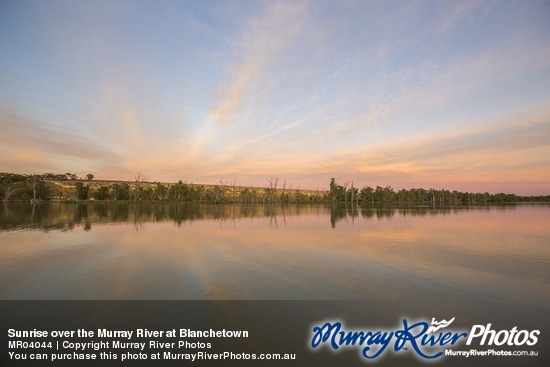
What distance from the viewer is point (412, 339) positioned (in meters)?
5.54

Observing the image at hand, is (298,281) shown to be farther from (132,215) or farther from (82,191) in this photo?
(82,191)

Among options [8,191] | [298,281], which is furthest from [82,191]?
[298,281]

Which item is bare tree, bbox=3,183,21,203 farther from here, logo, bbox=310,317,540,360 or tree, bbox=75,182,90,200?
logo, bbox=310,317,540,360

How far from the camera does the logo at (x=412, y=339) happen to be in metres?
5.27

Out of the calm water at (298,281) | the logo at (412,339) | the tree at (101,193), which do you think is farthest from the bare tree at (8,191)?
the logo at (412,339)

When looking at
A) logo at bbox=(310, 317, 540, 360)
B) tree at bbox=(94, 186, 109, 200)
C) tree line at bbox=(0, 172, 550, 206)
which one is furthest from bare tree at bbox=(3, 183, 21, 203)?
logo at bbox=(310, 317, 540, 360)

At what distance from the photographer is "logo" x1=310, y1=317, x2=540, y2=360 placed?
5.27 meters

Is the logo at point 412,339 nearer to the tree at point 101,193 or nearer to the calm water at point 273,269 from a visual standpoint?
the calm water at point 273,269

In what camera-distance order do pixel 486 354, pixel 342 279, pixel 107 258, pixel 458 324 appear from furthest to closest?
pixel 107 258, pixel 342 279, pixel 458 324, pixel 486 354

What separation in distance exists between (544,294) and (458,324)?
4065 millimetres

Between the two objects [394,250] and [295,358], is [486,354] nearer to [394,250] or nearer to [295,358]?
[295,358]

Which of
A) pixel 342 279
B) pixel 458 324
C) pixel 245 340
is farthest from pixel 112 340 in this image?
pixel 458 324

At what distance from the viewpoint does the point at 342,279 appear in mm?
9055

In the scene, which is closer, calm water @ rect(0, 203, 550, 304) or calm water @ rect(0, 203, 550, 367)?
calm water @ rect(0, 203, 550, 367)
